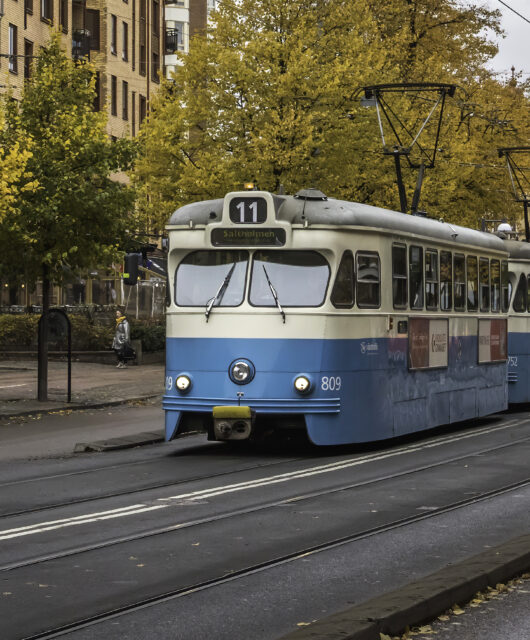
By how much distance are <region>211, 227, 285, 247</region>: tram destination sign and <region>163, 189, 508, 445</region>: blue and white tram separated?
13 millimetres

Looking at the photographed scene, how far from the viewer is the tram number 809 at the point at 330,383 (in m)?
15.5

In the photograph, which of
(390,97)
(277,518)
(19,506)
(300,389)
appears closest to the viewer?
(277,518)

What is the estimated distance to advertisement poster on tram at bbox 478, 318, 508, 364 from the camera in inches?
797

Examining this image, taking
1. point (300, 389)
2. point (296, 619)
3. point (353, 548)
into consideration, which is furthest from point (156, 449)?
point (296, 619)

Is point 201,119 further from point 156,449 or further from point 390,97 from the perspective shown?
point 156,449

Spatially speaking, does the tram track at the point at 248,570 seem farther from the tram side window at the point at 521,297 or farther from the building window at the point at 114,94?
the building window at the point at 114,94

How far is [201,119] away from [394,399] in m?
16.9

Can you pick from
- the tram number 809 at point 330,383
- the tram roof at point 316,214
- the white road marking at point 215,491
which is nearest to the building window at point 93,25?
the white road marking at point 215,491

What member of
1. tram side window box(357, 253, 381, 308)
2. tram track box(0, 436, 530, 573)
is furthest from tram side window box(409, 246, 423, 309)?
tram track box(0, 436, 530, 573)

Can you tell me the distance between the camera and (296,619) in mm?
7059

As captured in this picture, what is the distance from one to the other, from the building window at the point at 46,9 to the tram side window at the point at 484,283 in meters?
40.4

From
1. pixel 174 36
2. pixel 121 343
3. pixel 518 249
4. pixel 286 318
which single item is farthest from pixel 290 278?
pixel 174 36

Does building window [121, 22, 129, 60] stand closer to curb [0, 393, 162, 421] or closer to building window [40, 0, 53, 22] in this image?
building window [40, 0, 53, 22]

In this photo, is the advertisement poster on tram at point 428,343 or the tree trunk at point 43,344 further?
the tree trunk at point 43,344
